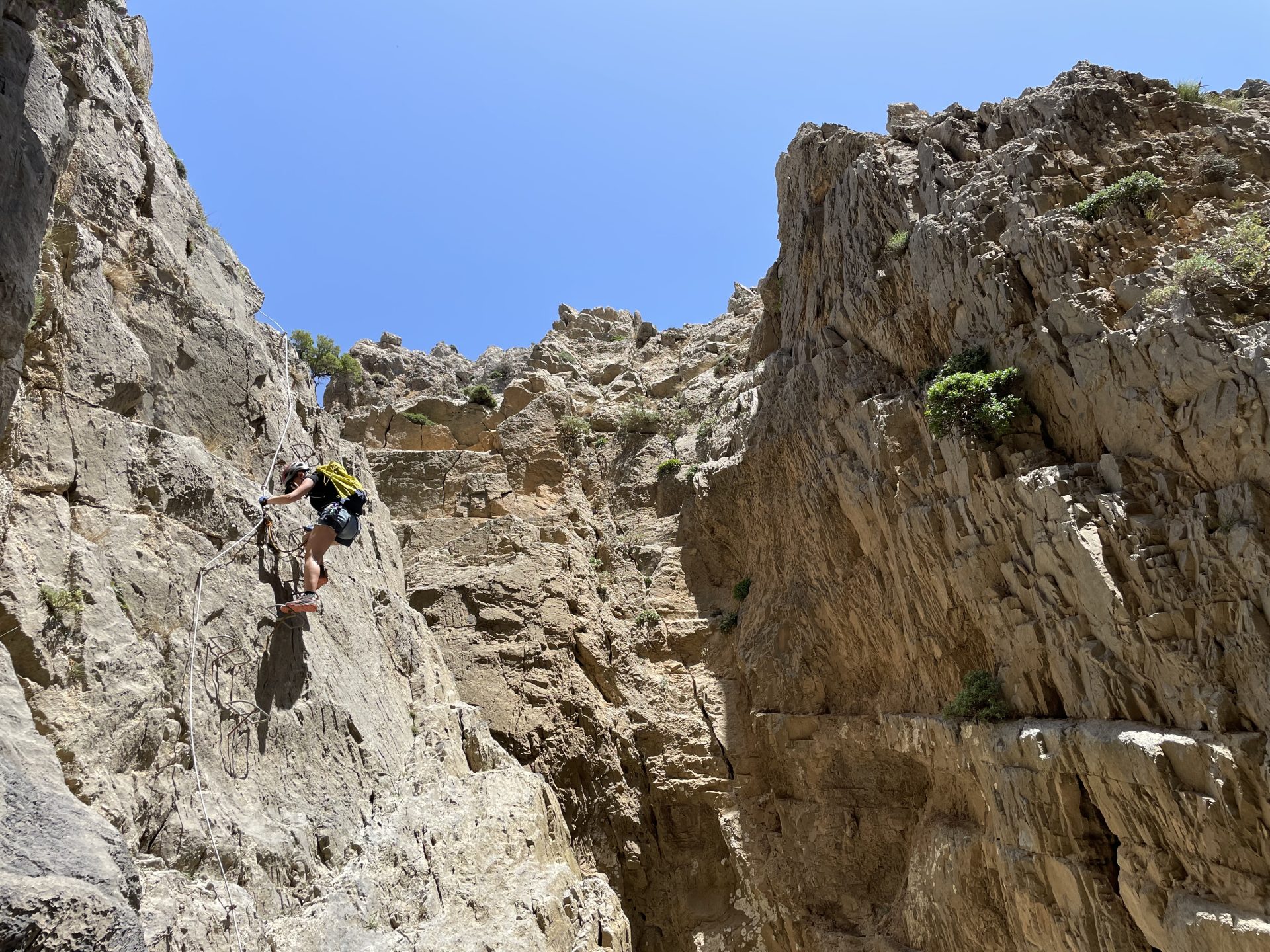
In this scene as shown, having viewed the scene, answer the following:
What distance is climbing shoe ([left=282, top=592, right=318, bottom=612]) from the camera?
10.7 m

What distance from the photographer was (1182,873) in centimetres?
1215

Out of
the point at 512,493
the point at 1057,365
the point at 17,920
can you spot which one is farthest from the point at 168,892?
the point at 512,493

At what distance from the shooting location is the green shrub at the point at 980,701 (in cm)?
1556

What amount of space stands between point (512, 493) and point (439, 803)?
16120mm

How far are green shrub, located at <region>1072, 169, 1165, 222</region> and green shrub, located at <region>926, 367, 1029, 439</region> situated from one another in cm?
Result: 350

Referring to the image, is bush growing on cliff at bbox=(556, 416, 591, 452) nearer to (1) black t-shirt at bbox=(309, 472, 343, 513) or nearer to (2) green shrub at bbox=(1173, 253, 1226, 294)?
(1) black t-shirt at bbox=(309, 472, 343, 513)

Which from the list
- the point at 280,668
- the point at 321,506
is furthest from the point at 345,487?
the point at 280,668

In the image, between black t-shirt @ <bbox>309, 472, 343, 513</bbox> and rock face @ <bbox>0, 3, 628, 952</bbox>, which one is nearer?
rock face @ <bbox>0, 3, 628, 952</bbox>

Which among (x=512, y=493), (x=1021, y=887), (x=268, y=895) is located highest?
(x=512, y=493)

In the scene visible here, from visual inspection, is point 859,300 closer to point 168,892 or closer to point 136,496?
point 136,496

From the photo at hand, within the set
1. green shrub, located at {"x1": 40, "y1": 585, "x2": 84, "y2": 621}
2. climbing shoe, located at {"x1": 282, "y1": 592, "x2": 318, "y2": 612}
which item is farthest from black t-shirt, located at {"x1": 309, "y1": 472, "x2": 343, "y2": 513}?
green shrub, located at {"x1": 40, "y1": 585, "x2": 84, "y2": 621}

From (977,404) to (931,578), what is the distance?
3925 millimetres

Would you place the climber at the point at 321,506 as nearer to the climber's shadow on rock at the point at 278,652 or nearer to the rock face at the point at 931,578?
the climber's shadow on rock at the point at 278,652

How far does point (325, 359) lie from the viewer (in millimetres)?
37375
